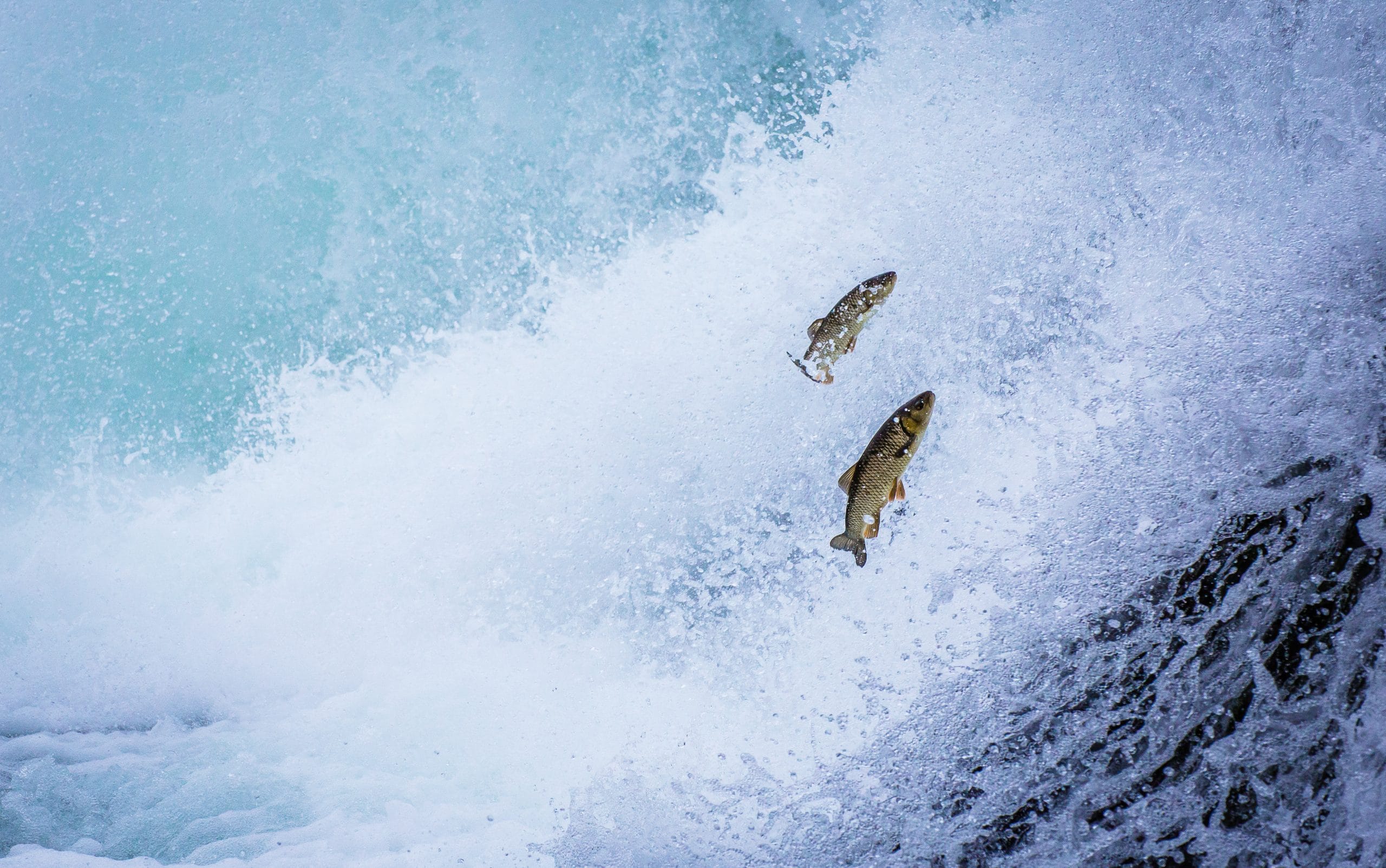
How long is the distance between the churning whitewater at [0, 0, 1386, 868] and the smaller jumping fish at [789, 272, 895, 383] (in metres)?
0.09

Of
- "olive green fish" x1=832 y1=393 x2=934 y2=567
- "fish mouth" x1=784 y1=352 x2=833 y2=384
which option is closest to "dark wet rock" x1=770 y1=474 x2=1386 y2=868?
"olive green fish" x1=832 y1=393 x2=934 y2=567

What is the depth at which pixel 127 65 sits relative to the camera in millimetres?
1753

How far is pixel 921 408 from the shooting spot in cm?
146

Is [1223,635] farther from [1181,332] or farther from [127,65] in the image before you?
[127,65]

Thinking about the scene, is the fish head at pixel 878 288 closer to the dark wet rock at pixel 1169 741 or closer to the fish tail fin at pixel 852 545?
the fish tail fin at pixel 852 545

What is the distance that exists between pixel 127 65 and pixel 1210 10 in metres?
2.37

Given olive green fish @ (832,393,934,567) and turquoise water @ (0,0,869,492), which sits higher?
turquoise water @ (0,0,869,492)

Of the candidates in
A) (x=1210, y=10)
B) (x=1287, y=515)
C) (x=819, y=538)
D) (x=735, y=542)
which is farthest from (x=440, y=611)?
(x=1210, y=10)

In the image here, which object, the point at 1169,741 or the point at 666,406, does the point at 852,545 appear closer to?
the point at 666,406

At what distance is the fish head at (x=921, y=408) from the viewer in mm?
1454

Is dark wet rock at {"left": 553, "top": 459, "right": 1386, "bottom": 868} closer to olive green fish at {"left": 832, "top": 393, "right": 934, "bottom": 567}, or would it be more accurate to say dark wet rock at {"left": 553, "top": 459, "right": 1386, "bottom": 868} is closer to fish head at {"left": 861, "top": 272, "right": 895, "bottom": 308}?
olive green fish at {"left": 832, "top": 393, "right": 934, "bottom": 567}

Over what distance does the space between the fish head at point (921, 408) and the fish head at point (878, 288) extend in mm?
210

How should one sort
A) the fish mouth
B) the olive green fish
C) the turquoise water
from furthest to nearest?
the turquoise water → the fish mouth → the olive green fish

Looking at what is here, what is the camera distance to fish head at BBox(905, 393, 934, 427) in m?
1.45
